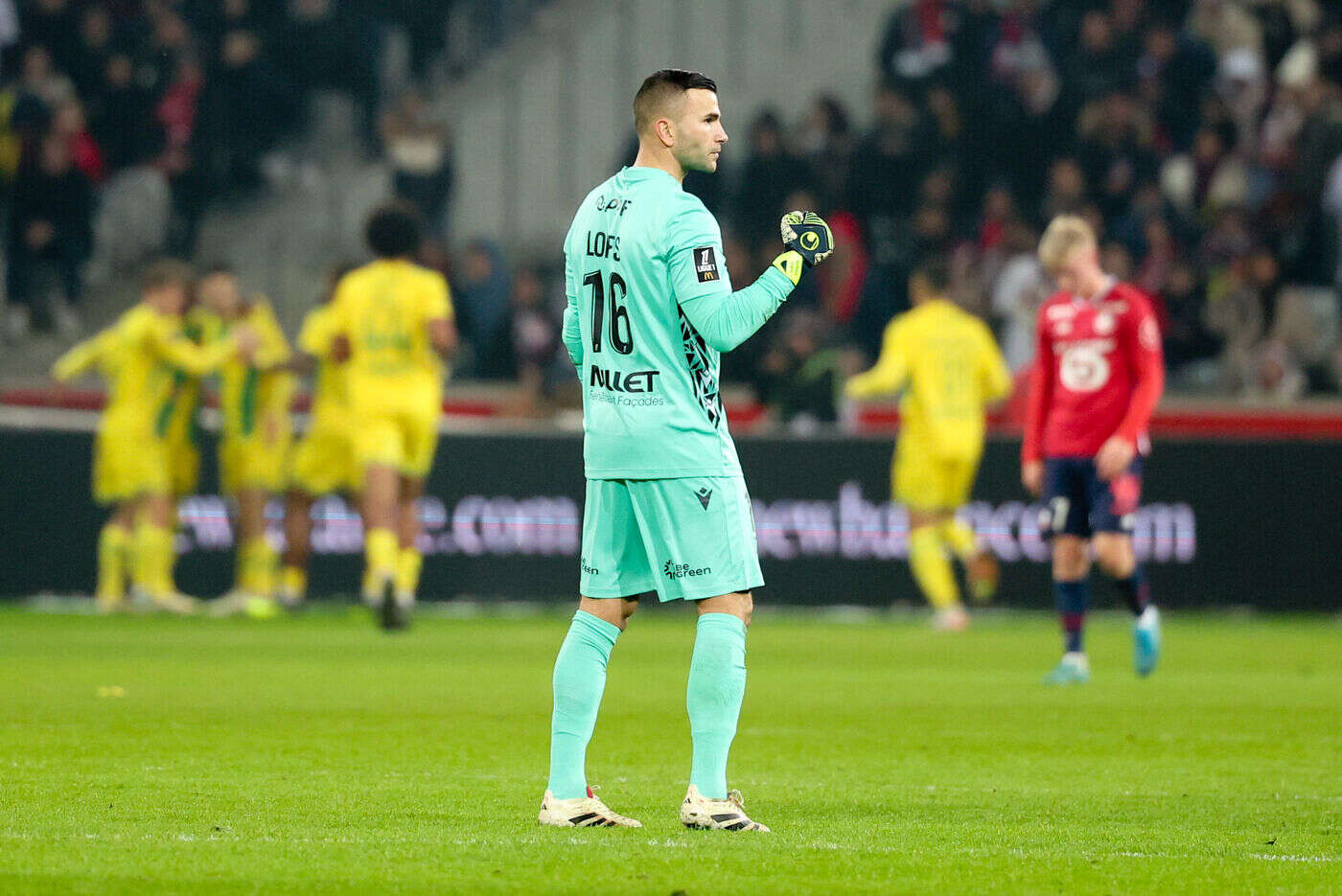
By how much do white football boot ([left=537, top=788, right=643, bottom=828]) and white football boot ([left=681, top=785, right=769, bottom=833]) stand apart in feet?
0.50

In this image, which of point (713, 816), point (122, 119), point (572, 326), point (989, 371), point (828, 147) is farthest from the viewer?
point (122, 119)

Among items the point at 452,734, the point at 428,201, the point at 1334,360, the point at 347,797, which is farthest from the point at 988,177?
the point at 347,797

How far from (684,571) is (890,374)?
1006 centimetres

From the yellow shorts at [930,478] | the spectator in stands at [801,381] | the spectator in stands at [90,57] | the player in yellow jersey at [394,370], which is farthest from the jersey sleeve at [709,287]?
the spectator in stands at [90,57]

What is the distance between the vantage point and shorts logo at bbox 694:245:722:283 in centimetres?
586

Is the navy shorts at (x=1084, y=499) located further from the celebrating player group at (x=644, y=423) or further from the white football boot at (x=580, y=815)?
the white football boot at (x=580, y=815)

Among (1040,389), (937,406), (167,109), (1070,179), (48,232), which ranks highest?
(167,109)

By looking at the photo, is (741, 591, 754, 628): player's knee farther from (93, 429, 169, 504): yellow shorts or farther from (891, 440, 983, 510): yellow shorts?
(93, 429, 169, 504): yellow shorts

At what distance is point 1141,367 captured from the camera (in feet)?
36.7

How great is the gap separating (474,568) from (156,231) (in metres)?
6.36

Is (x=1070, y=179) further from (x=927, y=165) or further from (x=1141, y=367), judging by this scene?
(x=1141, y=367)

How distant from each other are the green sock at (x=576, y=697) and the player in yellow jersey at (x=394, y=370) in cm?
856

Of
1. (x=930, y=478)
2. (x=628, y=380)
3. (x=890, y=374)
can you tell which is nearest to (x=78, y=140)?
(x=890, y=374)

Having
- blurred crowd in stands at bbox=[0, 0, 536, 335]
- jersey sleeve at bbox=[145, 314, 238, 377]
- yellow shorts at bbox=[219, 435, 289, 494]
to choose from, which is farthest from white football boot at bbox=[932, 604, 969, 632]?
blurred crowd in stands at bbox=[0, 0, 536, 335]
